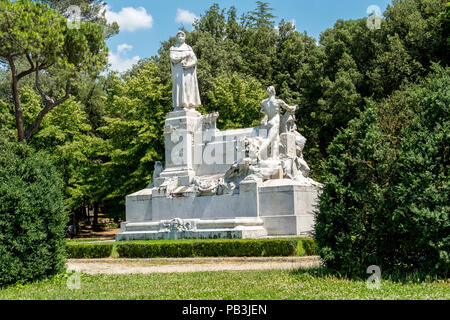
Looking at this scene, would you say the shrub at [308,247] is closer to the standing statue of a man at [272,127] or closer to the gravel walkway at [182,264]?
the gravel walkway at [182,264]

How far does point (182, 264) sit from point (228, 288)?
6491 millimetres

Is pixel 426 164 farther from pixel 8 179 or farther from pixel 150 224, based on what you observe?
pixel 150 224

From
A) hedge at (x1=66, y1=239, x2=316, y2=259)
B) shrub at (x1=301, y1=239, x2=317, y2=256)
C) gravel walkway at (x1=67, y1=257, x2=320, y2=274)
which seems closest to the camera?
gravel walkway at (x1=67, y1=257, x2=320, y2=274)

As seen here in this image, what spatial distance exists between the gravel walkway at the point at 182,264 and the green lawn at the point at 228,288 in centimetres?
197

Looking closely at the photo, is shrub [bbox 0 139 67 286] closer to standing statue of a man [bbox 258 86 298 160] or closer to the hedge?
the hedge

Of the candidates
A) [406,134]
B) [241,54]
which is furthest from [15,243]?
[241,54]

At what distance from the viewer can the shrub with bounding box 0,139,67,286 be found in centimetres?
1095

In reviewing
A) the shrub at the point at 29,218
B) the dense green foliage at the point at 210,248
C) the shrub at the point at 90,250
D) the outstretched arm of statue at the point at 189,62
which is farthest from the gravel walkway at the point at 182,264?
the outstretched arm of statue at the point at 189,62

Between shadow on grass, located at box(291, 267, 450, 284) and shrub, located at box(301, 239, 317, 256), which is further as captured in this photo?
shrub, located at box(301, 239, 317, 256)

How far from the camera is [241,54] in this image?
46.2 m

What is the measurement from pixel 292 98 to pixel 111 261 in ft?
81.6

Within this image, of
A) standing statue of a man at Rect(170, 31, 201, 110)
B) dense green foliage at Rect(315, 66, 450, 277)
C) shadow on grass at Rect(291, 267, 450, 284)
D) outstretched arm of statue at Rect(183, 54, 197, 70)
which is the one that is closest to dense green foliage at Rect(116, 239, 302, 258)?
shadow on grass at Rect(291, 267, 450, 284)

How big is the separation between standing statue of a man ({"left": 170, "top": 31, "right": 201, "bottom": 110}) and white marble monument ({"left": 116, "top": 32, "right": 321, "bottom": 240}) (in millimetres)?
43

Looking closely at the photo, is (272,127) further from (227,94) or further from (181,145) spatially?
(227,94)
